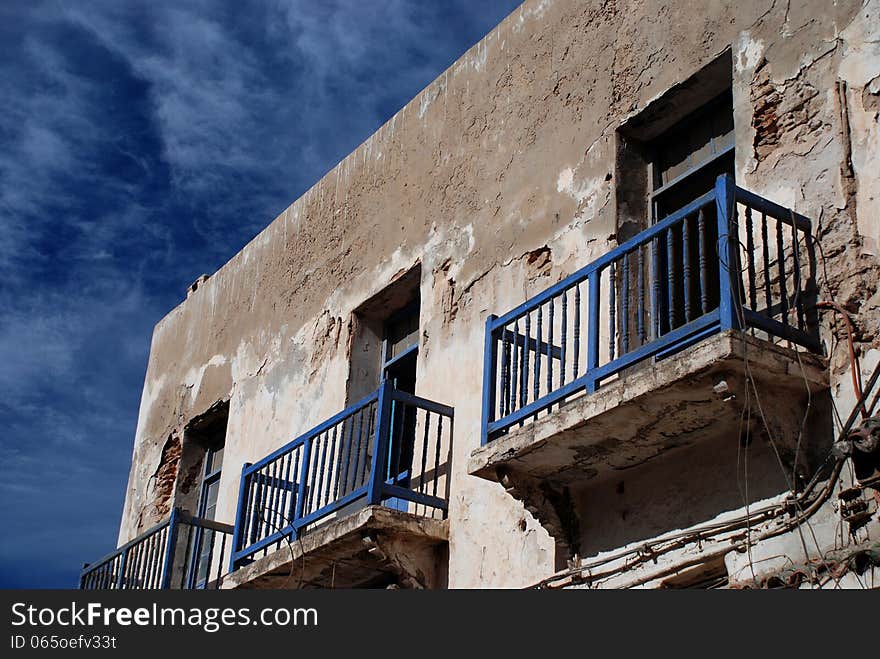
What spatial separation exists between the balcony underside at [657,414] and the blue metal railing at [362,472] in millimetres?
1190

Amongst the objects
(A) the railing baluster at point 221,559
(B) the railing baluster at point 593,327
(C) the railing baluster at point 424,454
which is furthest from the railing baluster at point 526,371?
(A) the railing baluster at point 221,559

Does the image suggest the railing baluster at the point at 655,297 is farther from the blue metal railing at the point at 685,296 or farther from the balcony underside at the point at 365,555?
the balcony underside at the point at 365,555

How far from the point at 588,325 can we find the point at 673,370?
43.9 inches

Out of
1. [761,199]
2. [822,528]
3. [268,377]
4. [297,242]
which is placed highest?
[297,242]

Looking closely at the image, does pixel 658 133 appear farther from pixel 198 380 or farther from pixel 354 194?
pixel 198 380

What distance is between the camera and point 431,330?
1041cm

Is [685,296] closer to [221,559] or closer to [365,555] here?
[365,555]

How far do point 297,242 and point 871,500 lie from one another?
24.5 ft

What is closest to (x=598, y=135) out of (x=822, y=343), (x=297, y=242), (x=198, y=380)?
(x=822, y=343)

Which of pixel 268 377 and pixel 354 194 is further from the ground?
pixel 354 194

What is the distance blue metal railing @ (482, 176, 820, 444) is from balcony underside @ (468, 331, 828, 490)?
165 millimetres

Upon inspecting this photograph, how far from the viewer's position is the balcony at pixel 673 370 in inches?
273

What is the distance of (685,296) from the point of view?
7.27 meters

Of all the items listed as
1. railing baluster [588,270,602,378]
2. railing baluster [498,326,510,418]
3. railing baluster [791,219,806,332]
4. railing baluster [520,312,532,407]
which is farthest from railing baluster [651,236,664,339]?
railing baluster [498,326,510,418]
